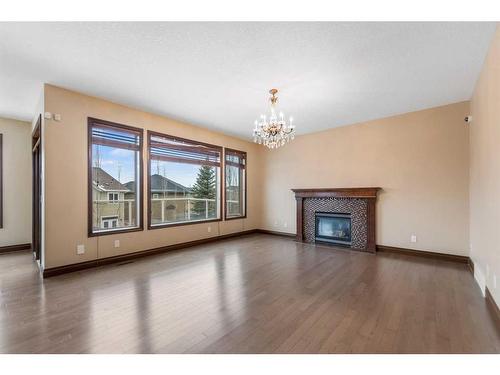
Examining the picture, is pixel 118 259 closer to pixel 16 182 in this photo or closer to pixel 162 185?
pixel 162 185

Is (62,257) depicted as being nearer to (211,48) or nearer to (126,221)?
(126,221)

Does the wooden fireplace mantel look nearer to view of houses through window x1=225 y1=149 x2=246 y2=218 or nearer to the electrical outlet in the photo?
view of houses through window x1=225 y1=149 x2=246 y2=218

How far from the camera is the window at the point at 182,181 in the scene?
15.9 feet

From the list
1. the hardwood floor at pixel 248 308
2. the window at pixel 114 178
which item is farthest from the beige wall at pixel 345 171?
the hardwood floor at pixel 248 308

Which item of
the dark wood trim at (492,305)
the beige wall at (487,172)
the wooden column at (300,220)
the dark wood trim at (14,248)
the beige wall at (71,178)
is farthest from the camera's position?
the wooden column at (300,220)

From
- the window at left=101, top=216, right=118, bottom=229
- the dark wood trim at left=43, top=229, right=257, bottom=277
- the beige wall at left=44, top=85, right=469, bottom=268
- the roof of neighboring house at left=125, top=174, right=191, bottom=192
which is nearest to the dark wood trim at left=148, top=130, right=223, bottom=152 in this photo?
the beige wall at left=44, top=85, right=469, bottom=268

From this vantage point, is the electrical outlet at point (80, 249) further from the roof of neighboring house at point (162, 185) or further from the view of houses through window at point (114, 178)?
the roof of neighboring house at point (162, 185)

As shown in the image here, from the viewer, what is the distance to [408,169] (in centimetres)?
463

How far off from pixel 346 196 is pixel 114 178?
15.5 ft

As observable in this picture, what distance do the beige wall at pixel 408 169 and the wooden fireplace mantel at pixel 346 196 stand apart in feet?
0.53

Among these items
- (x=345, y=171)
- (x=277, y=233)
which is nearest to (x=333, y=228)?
(x=345, y=171)

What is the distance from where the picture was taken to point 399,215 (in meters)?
4.73

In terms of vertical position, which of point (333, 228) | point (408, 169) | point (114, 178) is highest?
point (408, 169)
